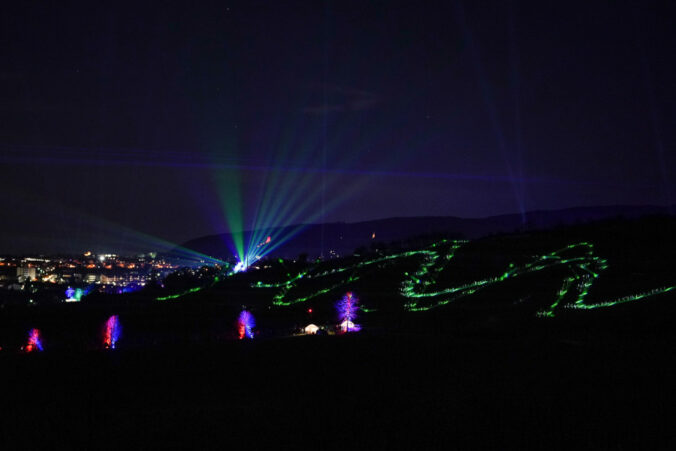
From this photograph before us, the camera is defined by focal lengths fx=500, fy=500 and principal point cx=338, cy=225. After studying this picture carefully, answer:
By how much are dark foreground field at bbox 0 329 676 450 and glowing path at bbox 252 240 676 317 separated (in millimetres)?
8963

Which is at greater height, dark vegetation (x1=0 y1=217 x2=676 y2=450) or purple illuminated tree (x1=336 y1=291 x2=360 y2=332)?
purple illuminated tree (x1=336 y1=291 x2=360 y2=332)

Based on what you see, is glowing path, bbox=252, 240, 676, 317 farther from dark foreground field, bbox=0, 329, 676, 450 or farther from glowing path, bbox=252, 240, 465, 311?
dark foreground field, bbox=0, 329, 676, 450

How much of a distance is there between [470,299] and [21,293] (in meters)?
35.2

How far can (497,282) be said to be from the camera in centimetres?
2675

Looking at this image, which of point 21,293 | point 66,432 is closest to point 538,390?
point 66,432

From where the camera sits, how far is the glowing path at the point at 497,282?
20812 mm

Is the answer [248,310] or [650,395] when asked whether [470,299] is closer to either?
[248,310]

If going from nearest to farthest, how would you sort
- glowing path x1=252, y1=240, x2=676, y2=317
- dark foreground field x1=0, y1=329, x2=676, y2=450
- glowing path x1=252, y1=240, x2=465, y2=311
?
dark foreground field x1=0, y1=329, x2=676, y2=450
glowing path x1=252, y1=240, x2=676, y2=317
glowing path x1=252, y1=240, x2=465, y2=311

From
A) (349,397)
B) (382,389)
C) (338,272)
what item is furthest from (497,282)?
(349,397)

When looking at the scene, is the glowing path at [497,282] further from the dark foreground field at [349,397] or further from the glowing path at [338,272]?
the dark foreground field at [349,397]

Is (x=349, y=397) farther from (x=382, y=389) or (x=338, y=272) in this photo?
(x=338, y=272)

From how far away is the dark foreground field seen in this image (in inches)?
241

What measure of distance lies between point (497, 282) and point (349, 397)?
813 inches

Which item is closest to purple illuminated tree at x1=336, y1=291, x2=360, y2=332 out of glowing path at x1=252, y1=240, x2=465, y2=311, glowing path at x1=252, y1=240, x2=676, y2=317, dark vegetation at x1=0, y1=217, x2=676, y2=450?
glowing path at x1=252, y1=240, x2=676, y2=317
